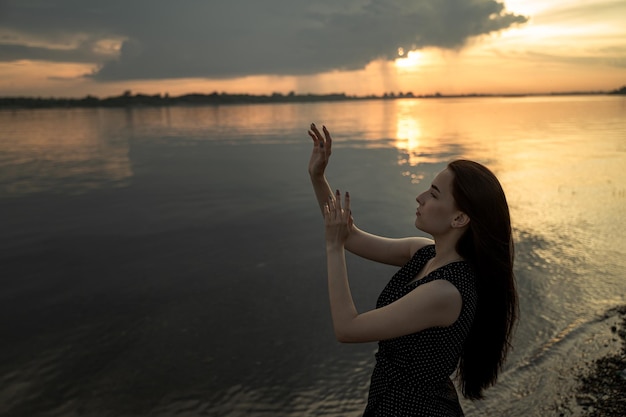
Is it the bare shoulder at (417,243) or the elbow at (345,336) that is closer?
the elbow at (345,336)

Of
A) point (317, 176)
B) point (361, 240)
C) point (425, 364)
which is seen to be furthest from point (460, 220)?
point (317, 176)

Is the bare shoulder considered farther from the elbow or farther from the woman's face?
the elbow

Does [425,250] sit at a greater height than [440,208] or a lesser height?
lesser

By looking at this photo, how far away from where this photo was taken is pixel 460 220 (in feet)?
8.33

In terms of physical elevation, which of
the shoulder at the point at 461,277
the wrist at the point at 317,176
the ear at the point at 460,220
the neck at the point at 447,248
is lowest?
the shoulder at the point at 461,277

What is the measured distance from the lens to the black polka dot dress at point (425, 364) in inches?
97.5

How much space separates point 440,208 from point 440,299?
0.48m

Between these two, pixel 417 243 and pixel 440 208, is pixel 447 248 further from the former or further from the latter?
pixel 417 243

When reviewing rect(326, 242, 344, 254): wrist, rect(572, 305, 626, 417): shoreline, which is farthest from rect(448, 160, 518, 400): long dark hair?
rect(572, 305, 626, 417): shoreline

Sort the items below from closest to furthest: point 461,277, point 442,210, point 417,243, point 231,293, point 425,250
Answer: point 461,277 < point 442,210 < point 425,250 < point 417,243 < point 231,293

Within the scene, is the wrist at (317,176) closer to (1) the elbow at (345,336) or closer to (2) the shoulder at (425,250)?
(2) the shoulder at (425,250)

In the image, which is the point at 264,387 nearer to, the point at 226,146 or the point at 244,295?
the point at 244,295

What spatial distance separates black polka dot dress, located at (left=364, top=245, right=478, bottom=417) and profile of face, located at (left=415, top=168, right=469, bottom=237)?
198mm

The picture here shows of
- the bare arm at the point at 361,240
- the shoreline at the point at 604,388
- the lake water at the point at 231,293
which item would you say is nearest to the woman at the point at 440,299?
the bare arm at the point at 361,240
